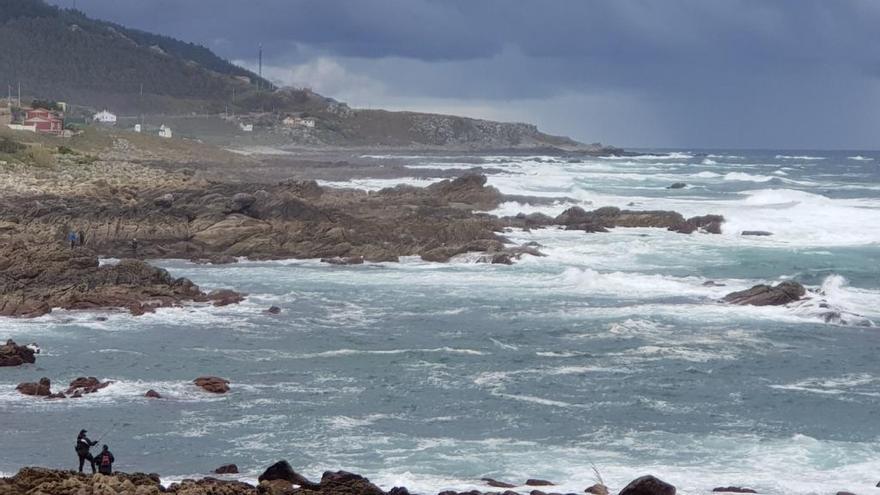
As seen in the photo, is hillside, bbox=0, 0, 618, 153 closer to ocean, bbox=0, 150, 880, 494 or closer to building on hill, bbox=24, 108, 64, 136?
building on hill, bbox=24, 108, 64, 136

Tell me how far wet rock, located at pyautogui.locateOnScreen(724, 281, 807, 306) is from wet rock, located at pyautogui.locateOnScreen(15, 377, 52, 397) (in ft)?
57.8

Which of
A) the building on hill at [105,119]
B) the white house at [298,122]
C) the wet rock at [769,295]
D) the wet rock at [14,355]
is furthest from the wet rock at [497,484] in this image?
the white house at [298,122]

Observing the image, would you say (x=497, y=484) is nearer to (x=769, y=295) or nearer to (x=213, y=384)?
(x=213, y=384)

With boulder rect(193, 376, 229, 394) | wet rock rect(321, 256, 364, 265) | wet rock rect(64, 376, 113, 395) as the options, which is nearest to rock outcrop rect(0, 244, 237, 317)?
wet rock rect(64, 376, 113, 395)

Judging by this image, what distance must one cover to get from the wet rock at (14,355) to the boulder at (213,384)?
369 centimetres

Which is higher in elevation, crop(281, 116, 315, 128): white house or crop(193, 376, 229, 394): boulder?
crop(281, 116, 315, 128): white house

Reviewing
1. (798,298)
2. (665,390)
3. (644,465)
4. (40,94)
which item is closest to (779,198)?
(798,298)

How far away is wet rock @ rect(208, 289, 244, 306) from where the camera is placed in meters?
30.3

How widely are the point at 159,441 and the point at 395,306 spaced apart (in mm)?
12912

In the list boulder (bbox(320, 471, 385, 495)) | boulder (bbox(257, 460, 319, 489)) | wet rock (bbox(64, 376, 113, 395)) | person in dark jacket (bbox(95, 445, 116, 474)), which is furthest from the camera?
wet rock (bbox(64, 376, 113, 395))

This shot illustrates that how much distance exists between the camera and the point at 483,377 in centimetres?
2316

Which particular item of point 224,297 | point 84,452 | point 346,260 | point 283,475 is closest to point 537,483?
point 283,475

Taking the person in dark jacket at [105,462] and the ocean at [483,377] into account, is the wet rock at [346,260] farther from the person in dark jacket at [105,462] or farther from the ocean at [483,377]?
the person in dark jacket at [105,462]

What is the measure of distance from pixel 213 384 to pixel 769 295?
A: 15555mm
